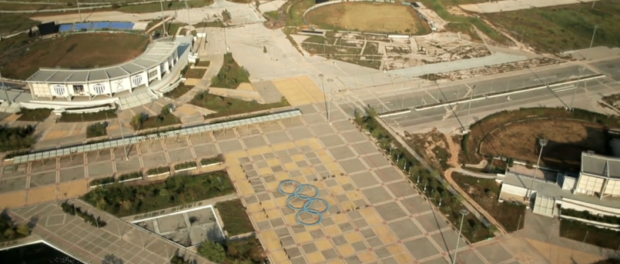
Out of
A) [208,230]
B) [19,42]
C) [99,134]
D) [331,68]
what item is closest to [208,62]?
[331,68]

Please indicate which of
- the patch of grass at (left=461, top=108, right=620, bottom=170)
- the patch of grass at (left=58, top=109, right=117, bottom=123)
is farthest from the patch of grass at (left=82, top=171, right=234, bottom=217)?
the patch of grass at (left=461, top=108, right=620, bottom=170)

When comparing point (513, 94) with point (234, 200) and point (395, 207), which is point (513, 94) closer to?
point (395, 207)

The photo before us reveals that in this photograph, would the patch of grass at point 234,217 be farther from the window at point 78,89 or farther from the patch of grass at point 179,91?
the window at point 78,89

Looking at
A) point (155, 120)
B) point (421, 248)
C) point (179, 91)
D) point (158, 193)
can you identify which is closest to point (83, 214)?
point (158, 193)

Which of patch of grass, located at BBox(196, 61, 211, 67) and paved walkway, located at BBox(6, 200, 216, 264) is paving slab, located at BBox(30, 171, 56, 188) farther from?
patch of grass, located at BBox(196, 61, 211, 67)

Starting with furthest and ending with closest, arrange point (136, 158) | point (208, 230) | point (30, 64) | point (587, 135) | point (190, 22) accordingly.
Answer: point (190, 22) → point (30, 64) → point (587, 135) → point (136, 158) → point (208, 230)
